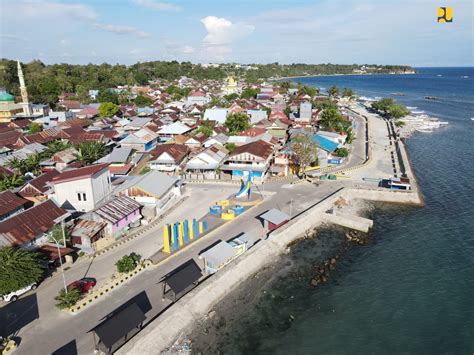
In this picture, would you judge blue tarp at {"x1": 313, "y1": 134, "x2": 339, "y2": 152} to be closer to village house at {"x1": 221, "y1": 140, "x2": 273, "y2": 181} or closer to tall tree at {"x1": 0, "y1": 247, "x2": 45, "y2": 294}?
village house at {"x1": 221, "y1": 140, "x2": 273, "y2": 181}

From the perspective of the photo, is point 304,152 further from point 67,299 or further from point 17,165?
point 17,165

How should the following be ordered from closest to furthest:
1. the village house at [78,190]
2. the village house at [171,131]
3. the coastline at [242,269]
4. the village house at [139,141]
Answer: the coastline at [242,269] < the village house at [78,190] < the village house at [139,141] < the village house at [171,131]

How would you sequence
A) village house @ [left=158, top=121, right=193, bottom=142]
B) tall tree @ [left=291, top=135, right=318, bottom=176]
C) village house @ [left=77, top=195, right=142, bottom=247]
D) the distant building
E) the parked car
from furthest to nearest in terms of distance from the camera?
1. the distant building
2. village house @ [left=158, top=121, right=193, bottom=142]
3. tall tree @ [left=291, top=135, right=318, bottom=176]
4. village house @ [left=77, top=195, right=142, bottom=247]
5. the parked car

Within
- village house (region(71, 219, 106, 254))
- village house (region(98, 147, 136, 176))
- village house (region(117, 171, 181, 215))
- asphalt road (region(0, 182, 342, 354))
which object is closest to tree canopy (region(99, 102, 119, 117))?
village house (region(98, 147, 136, 176))

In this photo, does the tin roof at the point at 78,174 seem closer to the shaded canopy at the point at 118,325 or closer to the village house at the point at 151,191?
the village house at the point at 151,191

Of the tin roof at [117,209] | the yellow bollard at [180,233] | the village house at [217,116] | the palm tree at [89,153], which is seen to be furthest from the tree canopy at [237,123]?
the yellow bollard at [180,233]
